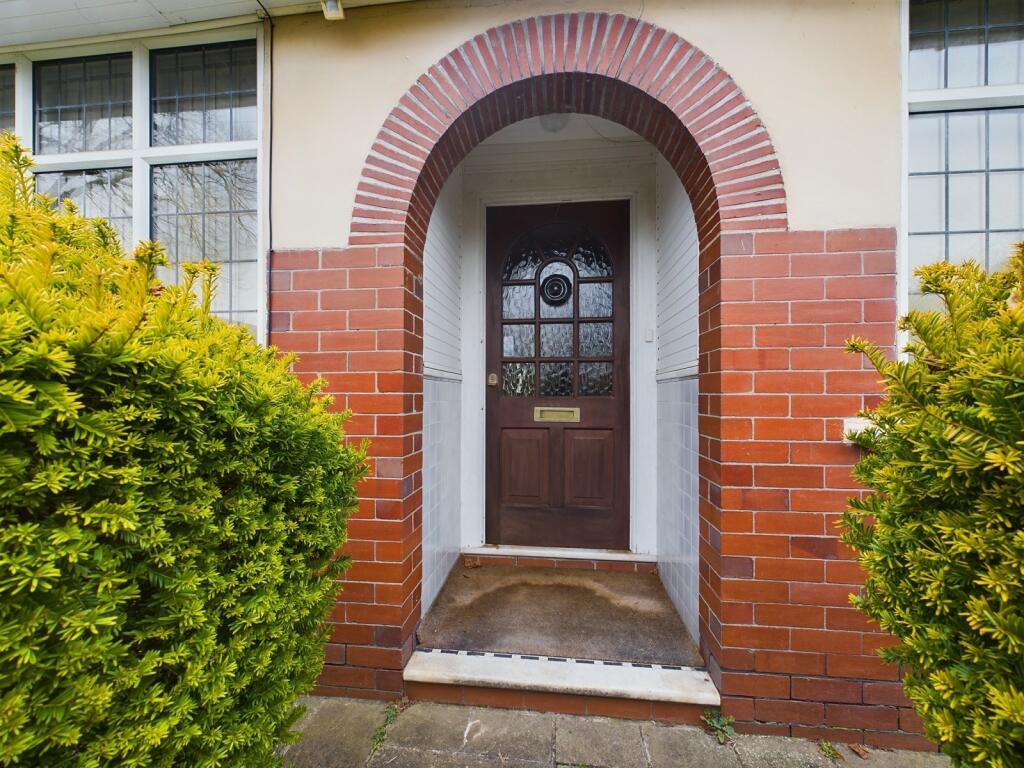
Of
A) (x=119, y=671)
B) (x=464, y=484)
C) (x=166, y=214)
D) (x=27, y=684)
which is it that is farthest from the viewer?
(x=464, y=484)

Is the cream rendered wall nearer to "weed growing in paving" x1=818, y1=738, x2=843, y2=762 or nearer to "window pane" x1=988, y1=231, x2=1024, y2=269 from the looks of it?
"window pane" x1=988, y1=231, x2=1024, y2=269

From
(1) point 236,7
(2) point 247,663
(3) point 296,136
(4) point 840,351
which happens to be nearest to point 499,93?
(3) point 296,136

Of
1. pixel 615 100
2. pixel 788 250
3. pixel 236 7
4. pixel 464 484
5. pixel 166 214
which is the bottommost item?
pixel 464 484

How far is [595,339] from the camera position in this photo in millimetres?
3355

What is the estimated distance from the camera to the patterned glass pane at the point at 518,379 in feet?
11.2

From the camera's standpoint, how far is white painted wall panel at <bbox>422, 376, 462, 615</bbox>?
2586mm

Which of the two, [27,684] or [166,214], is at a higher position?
[166,214]

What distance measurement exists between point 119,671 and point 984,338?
73.7 inches

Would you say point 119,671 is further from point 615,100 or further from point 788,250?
point 615,100

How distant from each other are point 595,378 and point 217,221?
261 cm

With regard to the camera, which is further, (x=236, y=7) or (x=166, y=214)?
(x=166, y=214)

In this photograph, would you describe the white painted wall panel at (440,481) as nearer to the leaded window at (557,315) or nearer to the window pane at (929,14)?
the leaded window at (557,315)

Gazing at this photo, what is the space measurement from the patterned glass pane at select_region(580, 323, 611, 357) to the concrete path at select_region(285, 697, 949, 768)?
88.0 inches

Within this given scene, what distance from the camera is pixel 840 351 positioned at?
193cm
